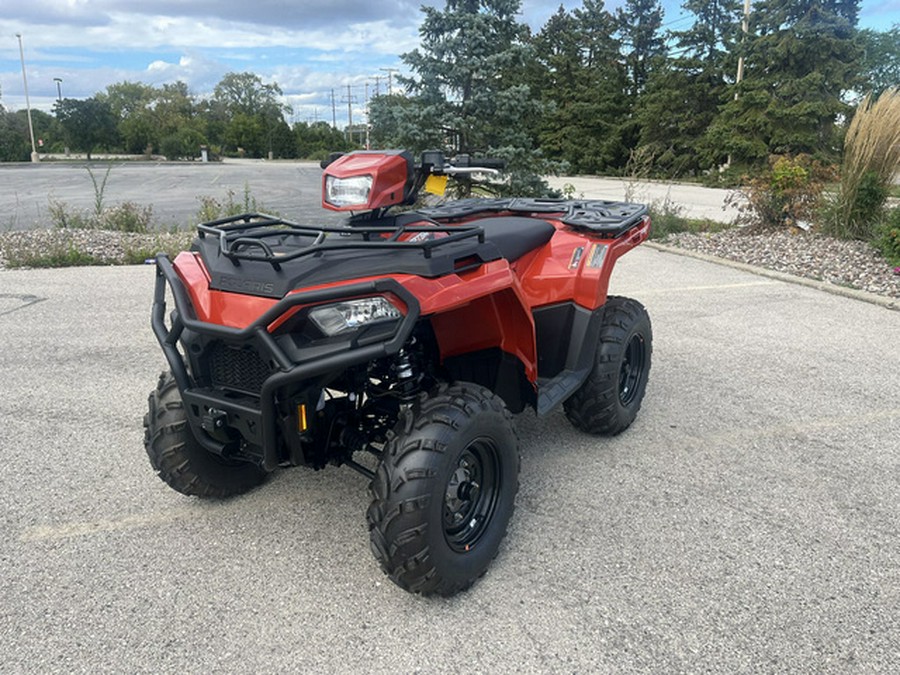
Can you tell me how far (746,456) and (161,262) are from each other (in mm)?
2990

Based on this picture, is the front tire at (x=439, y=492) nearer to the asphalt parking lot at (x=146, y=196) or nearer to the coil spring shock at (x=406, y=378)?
the coil spring shock at (x=406, y=378)

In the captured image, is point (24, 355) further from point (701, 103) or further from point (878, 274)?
point (701, 103)

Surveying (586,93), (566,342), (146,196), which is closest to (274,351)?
(566,342)

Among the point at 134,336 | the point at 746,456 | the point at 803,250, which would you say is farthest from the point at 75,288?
the point at 803,250

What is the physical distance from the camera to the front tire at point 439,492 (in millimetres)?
2193

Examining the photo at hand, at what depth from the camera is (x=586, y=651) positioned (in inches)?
85.6

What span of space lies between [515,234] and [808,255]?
22.9ft

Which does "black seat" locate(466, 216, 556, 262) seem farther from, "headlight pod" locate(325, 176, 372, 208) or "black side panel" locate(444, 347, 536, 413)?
"headlight pod" locate(325, 176, 372, 208)

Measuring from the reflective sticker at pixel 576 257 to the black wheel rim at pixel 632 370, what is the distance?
78 cm

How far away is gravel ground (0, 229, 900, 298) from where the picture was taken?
7.66 meters

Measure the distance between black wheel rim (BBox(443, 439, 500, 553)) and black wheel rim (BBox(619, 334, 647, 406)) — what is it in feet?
4.95

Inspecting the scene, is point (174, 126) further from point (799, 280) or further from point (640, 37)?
point (799, 280)

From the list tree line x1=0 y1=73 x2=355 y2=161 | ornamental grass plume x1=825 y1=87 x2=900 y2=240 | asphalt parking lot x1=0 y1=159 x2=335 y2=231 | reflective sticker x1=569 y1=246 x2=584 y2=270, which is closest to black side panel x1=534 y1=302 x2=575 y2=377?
reflective sticker x1=569 y1=246 x2=584 y2=270

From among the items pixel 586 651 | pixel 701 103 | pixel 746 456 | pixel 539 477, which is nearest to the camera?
pixel 586 651
